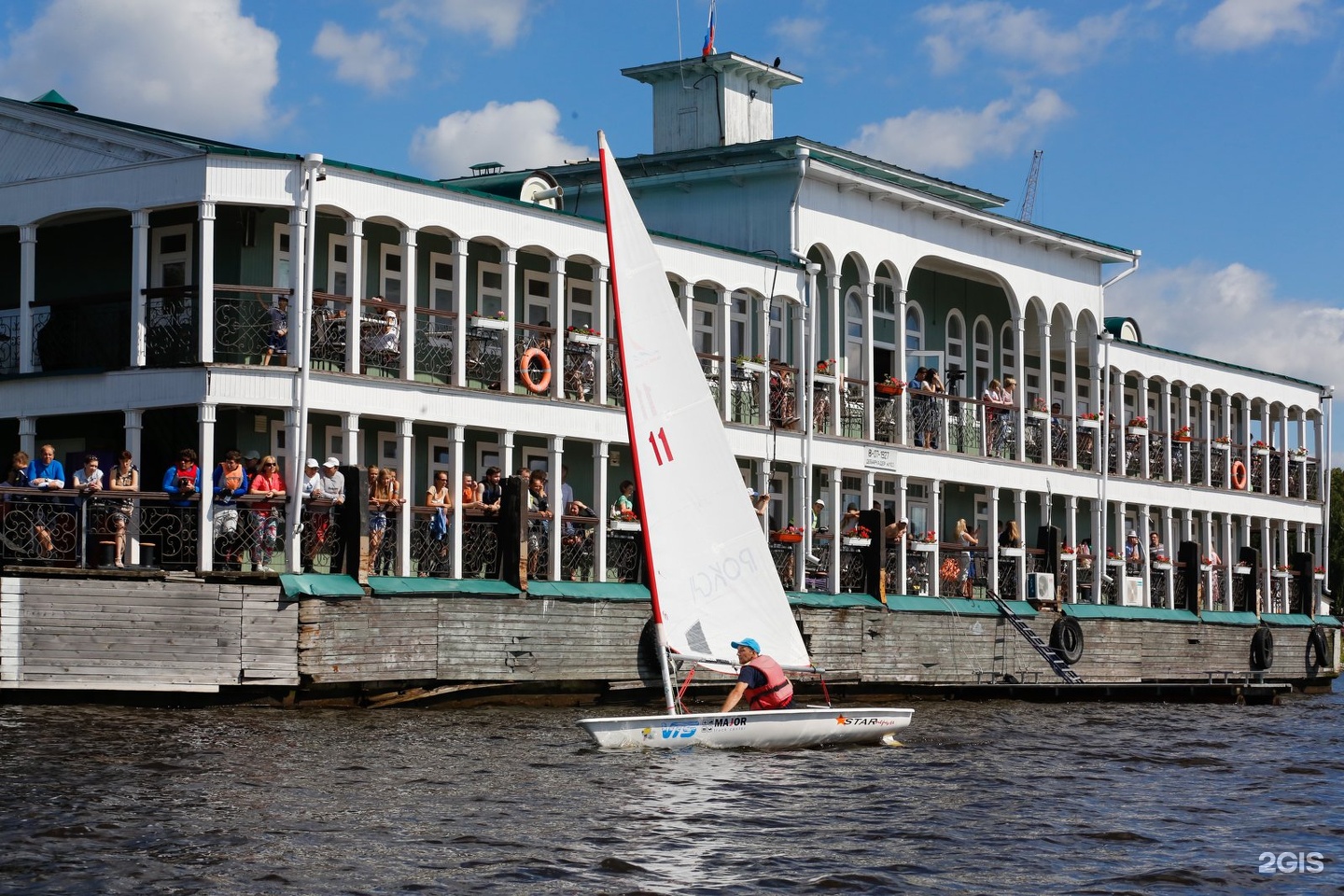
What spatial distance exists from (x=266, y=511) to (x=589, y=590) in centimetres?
569

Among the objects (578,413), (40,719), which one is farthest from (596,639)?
(40,719)

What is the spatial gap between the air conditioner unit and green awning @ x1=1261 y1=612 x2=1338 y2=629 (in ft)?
16.9

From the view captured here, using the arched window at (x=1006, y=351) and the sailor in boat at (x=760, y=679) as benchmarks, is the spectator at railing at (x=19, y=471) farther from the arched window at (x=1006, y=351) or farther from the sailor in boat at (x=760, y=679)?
the arched window at (x=1006, y=351)

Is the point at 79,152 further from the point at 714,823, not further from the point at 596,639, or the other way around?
the point at 714,823

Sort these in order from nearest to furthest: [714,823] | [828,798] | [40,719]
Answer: [714,823], [828,798], [40,719]

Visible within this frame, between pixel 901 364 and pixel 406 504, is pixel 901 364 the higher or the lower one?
the higher one

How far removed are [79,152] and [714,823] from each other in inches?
686

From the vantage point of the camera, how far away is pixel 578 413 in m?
33.3

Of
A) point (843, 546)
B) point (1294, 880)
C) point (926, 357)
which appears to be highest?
point (926, 357)

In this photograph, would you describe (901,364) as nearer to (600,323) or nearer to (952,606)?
(952,606)

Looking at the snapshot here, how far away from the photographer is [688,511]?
82.9 feet

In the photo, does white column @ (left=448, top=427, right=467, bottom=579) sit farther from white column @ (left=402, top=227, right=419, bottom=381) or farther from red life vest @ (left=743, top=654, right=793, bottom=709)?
red life vest @ (left=743, top=654, right=793, bottom=709)

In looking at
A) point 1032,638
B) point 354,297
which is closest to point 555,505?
point 354,297

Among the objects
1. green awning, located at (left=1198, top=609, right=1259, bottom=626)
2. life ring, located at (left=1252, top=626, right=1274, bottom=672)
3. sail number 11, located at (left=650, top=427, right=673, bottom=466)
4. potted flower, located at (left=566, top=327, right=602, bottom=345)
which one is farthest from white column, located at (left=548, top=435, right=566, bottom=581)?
life ring, located at (left=1252, top=626, right=1274, bottom=672)
